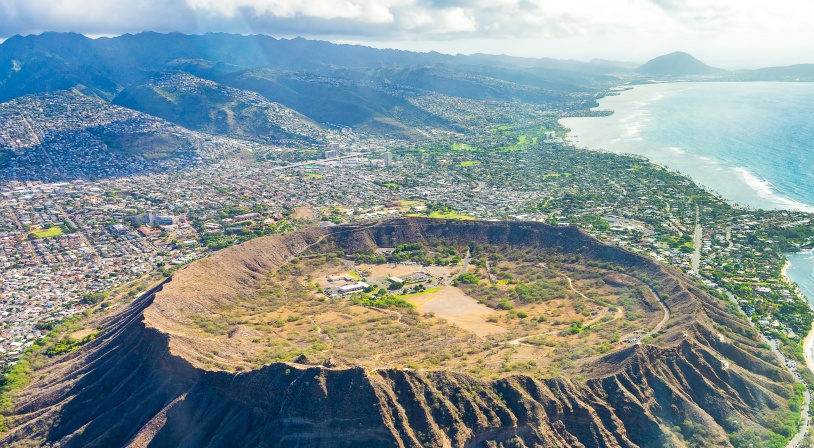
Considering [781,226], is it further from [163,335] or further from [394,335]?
[163,335]

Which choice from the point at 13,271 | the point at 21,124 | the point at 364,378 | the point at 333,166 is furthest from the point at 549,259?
the point at 21,124

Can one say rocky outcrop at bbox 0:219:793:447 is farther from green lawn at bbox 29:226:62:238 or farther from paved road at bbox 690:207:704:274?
green lawn at bbox 29:226:62:238

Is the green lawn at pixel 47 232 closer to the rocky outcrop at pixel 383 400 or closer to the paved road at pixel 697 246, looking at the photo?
the rocky outcrop at pixel 383 400

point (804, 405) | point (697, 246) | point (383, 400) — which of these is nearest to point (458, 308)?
point (383, 400)

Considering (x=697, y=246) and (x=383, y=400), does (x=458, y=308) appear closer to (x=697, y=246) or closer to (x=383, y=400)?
(x=383, y=400)

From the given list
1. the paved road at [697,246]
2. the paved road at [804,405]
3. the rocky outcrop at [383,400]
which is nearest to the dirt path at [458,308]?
the rocky outcrop at [383,400]
